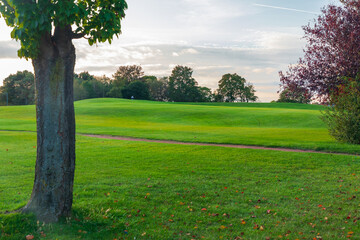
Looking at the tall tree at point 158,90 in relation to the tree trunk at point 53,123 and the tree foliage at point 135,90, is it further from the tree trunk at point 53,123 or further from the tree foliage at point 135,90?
the tree trunk at point 53,123

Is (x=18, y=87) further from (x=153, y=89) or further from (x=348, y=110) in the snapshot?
(x=348, y=110)

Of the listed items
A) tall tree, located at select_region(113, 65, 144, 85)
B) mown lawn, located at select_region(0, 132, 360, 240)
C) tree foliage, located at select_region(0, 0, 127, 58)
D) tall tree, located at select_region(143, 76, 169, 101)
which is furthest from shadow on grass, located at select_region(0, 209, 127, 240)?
tall tree, located at select_region(113, 65, 144, 85)

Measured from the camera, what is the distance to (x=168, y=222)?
6727 millimetres

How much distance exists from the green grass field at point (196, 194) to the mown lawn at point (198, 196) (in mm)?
21

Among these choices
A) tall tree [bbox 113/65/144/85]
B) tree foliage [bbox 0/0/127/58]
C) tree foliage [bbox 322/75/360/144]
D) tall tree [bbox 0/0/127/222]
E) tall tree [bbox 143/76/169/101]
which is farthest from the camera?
tall tree [bbox 113/65/144/85]

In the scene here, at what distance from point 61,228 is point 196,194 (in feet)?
12.5

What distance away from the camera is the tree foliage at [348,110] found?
18.0 metres

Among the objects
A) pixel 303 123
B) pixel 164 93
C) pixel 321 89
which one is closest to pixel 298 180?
pixel 321 89

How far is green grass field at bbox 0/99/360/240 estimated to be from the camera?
622 cm

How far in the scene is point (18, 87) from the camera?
3797 inches

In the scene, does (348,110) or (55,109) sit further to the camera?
(348,110)

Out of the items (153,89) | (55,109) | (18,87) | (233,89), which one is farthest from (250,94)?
(55,109)

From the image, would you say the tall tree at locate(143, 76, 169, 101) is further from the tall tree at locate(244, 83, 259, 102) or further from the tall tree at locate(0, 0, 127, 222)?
the tall tree at locate(0, 0, 127, 222)

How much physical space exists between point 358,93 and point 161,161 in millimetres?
12473
